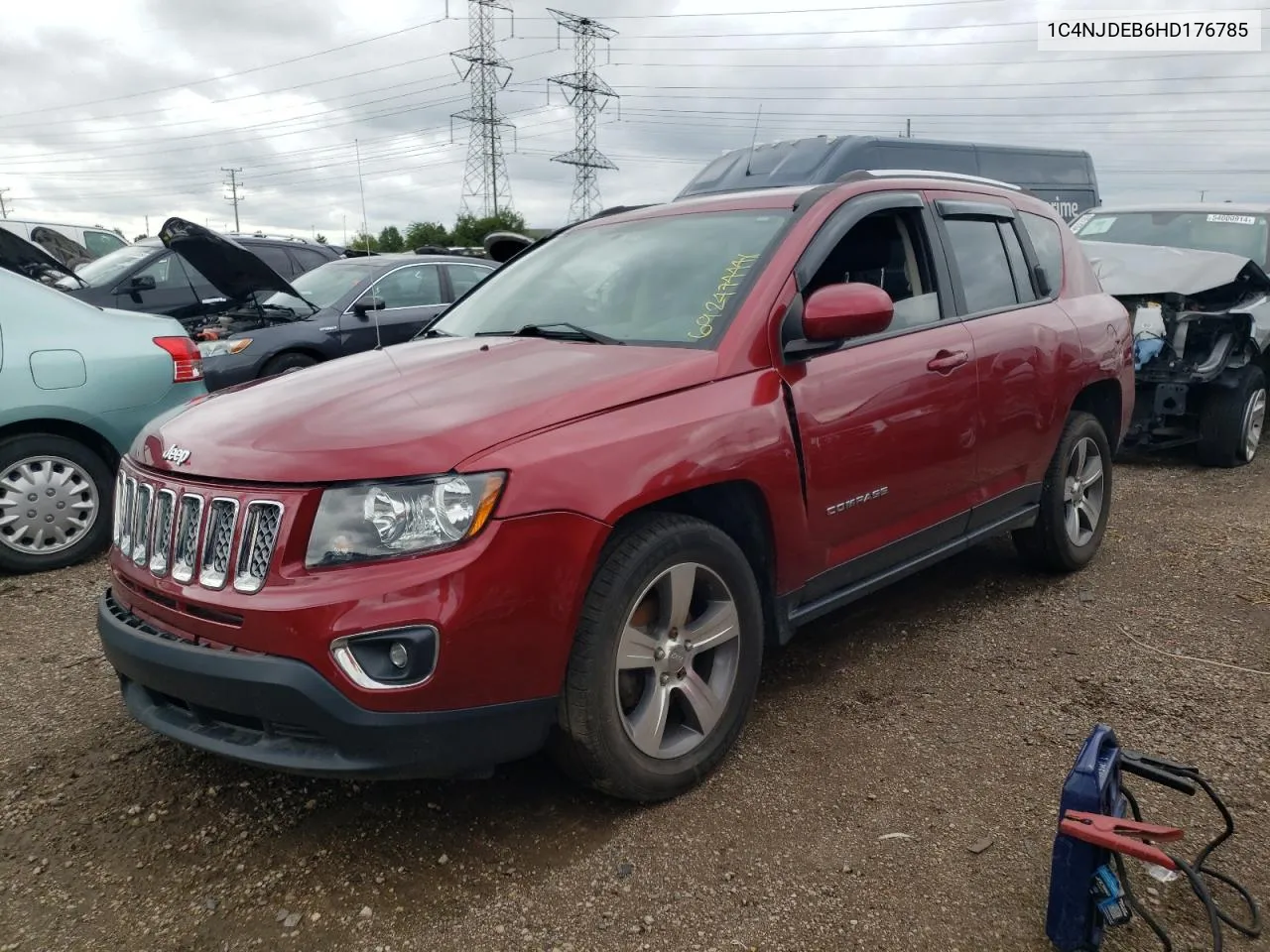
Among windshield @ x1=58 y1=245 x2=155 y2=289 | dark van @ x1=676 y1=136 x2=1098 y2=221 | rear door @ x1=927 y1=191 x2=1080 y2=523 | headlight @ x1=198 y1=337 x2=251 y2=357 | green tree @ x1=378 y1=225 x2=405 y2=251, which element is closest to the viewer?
rear door @ x1=927 y1=191 x2=1080 y2=523

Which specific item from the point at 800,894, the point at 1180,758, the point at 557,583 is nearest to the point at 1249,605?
the point at 1180,758

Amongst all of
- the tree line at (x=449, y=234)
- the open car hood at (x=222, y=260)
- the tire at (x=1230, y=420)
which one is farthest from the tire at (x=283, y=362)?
the tree line at (x=449, y=234)

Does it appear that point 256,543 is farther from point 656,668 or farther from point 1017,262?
point 1017,262

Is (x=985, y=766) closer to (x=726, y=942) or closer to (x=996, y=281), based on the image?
(x=726, y=942)

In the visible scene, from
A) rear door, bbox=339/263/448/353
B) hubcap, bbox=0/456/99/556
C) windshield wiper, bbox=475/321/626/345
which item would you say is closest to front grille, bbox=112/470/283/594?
windshield wiper, bbox=475/321/626/345

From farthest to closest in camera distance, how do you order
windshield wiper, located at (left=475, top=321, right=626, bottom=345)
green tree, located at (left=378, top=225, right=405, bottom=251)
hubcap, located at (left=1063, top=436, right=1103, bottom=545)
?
green tree, located at (left=378, top=225, right=405, bottom=251), hubcap, located at (left=1063, top=436, right=1103, bottom=545), windshield wiper, located at (left=475, top=321, right=626, bottom=345)

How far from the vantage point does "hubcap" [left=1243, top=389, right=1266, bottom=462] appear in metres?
6.99

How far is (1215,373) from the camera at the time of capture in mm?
6793

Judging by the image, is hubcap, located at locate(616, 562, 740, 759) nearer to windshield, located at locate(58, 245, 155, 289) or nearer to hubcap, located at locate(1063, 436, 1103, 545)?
hubcap, located at locate(1063, 436, 1103, 545)

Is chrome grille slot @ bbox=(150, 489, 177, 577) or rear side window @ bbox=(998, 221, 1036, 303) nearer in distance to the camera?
chrome grille slot @ bbox=(150, 489, 177, 577)

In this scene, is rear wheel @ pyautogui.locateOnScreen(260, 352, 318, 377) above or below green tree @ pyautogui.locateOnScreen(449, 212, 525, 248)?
below

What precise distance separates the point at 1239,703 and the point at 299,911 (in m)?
3.03

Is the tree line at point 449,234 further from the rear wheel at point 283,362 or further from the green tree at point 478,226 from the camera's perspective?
the rear wheel at point 283,362

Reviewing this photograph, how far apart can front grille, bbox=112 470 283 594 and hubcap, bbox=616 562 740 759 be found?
908 mm
